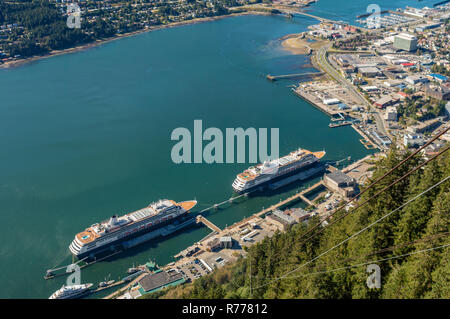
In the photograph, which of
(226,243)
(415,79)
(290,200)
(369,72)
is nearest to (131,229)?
(226,243)

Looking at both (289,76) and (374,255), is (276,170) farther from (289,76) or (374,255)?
(289,76)

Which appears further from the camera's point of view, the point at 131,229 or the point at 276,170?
the point at 276,170

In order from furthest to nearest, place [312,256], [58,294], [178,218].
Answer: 1. [178,218]
2. [58,294]
3. [312,256]

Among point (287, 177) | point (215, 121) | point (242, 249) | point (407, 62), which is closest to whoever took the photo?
point (242, 249)

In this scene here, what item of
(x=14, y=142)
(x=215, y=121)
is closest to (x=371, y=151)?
(x=215, y=121)

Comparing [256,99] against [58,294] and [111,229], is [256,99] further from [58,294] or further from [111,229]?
[58,294]

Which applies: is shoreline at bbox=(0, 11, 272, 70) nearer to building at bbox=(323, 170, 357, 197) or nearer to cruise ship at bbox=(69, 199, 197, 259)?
cruise ship at bbox=(69, 199, 197, 259)
